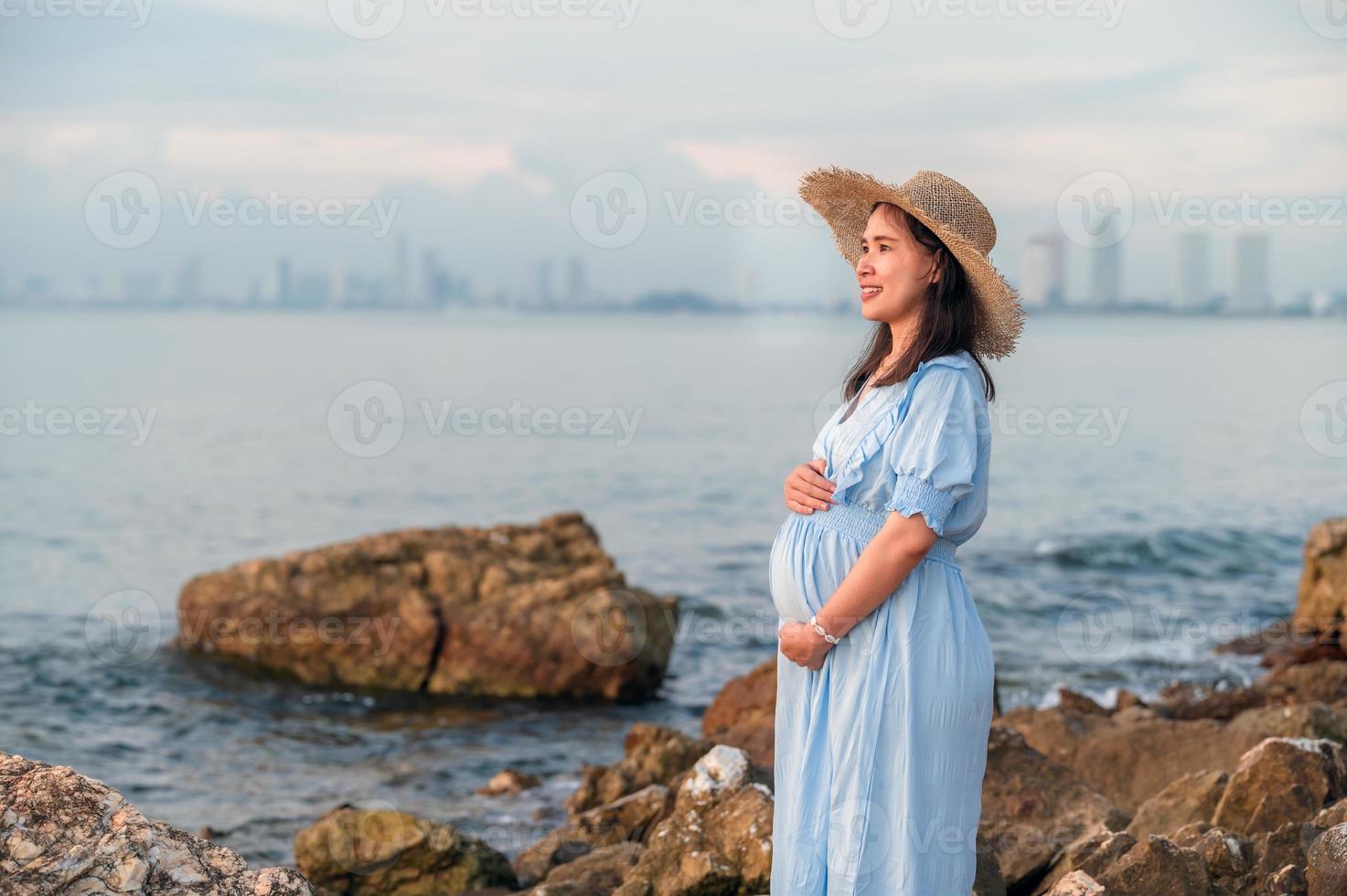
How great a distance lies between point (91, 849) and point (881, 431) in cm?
217

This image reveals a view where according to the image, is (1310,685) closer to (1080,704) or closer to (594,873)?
(1080,704)

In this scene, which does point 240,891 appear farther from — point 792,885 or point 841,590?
point 841,590

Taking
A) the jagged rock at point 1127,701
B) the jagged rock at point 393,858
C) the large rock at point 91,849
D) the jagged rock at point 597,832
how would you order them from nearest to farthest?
the large rock at point 91,849
the jagged rock at point 393,858
the jagged rock at point 597,832
the jagged rock at point 1127,701

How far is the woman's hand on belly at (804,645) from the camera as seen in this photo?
11.7 feet

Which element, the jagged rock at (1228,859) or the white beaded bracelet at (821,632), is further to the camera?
the jagged rock at (1228,859)

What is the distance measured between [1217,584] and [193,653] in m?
14.1

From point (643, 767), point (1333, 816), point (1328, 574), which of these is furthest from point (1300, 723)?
point (1328, 574)

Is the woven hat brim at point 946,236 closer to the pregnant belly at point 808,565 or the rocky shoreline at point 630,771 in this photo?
the pregnant belly at point 808,565

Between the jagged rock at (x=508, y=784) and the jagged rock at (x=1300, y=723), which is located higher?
the jagged rock at (x=1300, y=723)

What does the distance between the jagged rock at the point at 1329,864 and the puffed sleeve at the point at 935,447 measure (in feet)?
5.42

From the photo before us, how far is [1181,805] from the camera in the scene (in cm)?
589

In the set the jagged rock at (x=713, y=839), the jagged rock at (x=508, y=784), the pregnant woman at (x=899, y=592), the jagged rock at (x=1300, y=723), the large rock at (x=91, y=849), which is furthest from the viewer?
the jagged rock at (x=508, y=784)

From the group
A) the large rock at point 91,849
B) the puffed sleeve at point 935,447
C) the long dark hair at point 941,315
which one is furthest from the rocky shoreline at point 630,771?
the long dark hair at point 941,315

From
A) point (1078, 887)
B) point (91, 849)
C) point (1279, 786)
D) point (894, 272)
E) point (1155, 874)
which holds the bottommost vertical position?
point (1279, 786)
